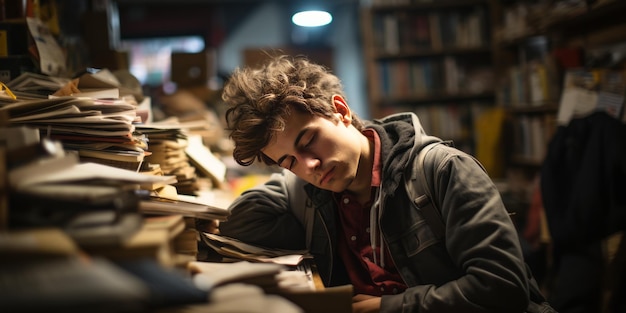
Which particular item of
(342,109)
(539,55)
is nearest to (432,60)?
(539,55)

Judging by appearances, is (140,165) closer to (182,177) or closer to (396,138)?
(182,177)

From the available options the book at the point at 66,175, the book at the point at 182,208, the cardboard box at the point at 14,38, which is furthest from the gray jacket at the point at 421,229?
the cardboard box at the point at 14,38

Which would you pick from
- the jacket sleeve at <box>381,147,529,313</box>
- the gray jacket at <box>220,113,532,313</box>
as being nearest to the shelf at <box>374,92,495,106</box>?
the gray jacket at <box>220,113,532,313</box>

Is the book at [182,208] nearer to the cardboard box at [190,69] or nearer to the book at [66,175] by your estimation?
the book at [66,175]

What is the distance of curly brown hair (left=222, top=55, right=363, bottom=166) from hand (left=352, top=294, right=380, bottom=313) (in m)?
0.46

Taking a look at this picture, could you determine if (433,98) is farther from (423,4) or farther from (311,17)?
(311,17)

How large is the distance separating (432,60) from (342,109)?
3.14 metres

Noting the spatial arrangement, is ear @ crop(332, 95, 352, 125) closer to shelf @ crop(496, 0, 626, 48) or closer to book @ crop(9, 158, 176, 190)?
book @ crop(9, 158, 176, 190)

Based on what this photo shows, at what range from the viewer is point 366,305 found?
112cm

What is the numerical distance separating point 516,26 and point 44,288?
3.69 metres

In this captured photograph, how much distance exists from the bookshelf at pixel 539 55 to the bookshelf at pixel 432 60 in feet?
0.76

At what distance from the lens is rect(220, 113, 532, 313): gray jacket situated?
1.06 m

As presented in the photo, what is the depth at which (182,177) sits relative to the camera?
1.55 meters

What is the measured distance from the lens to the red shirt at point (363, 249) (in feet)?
4.22
